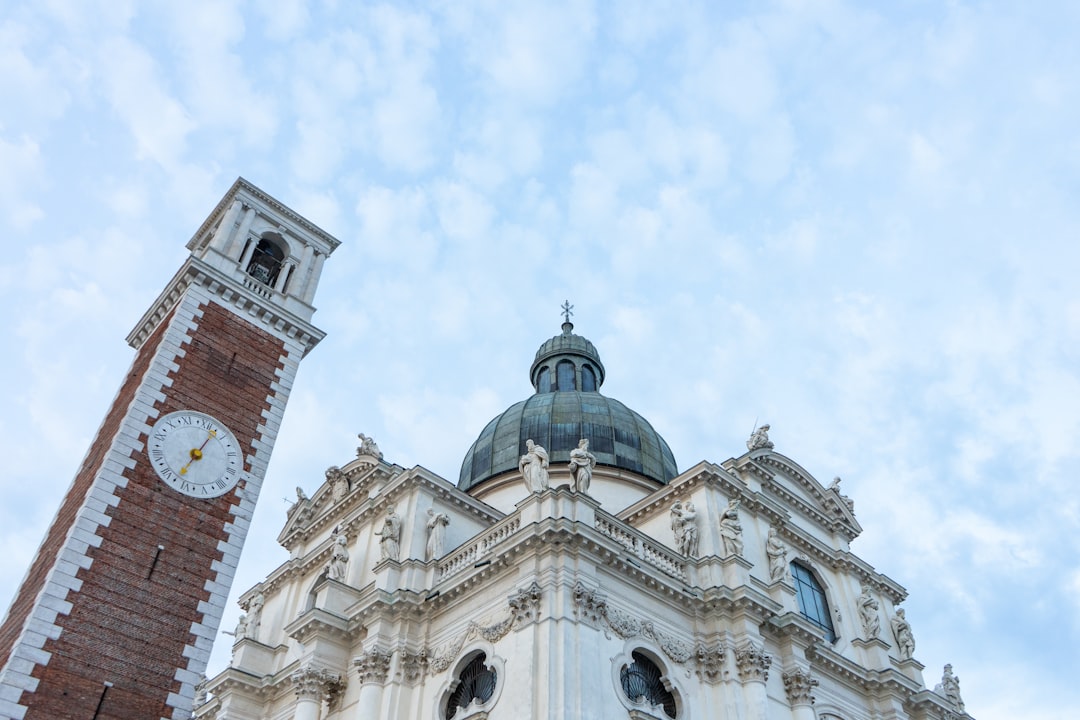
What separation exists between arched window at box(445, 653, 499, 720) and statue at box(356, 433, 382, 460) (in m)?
9.81

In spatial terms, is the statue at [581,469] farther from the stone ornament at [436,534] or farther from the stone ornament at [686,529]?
the stone ornament at [436,534]

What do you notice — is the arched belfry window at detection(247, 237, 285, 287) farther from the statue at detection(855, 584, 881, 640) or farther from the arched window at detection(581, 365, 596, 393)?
the statue at detection(855, 584, 881, 640)

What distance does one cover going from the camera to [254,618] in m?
28.7

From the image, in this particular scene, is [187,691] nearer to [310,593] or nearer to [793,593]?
[310,593]

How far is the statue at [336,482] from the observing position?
102 ft

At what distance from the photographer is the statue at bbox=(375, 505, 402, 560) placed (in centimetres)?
2550

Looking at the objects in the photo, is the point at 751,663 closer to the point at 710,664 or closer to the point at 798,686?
the point at 710,664

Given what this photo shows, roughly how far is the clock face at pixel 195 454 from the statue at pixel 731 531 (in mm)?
15134

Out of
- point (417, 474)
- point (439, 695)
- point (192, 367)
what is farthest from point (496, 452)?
point (439, 695)

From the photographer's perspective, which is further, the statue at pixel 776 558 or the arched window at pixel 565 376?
the arched window at pixel 565 376

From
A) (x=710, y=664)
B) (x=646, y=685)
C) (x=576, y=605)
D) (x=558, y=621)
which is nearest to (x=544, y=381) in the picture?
(x=710, y=664)

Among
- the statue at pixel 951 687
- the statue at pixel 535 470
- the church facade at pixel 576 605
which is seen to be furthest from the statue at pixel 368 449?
the statue at pixel 951 687

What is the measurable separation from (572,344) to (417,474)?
1846 cm

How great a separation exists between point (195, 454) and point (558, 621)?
13755 mm
